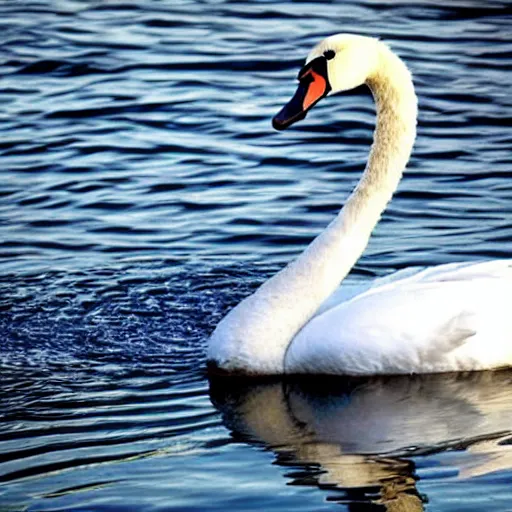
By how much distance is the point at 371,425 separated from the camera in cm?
789

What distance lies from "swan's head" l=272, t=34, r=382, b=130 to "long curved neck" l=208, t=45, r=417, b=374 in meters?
0.14

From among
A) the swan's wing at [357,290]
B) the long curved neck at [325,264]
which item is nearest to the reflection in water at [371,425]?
the long curved neck at [325,264]

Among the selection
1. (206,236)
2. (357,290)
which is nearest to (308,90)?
(357,290)

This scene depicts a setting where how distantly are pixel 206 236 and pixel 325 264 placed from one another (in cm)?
235

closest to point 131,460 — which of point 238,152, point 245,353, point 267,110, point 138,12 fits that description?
point 245,353

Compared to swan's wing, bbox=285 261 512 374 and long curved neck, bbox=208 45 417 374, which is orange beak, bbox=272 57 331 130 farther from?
swan's wing, bbox=285 261 512 374

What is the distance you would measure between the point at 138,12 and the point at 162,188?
5766 millimetres

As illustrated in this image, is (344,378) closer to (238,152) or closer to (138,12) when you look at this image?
(238,152)

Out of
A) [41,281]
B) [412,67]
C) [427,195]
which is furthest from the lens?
[412,67]

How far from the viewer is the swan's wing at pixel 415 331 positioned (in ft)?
28.0

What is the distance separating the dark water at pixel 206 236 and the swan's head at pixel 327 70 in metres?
1.37

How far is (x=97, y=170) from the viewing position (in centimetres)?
1280

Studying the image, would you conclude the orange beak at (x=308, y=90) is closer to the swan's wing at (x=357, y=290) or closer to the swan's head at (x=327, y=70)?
the swan's head at (x=327, y=70)

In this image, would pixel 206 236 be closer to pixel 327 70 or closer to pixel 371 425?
pixel 327 70
